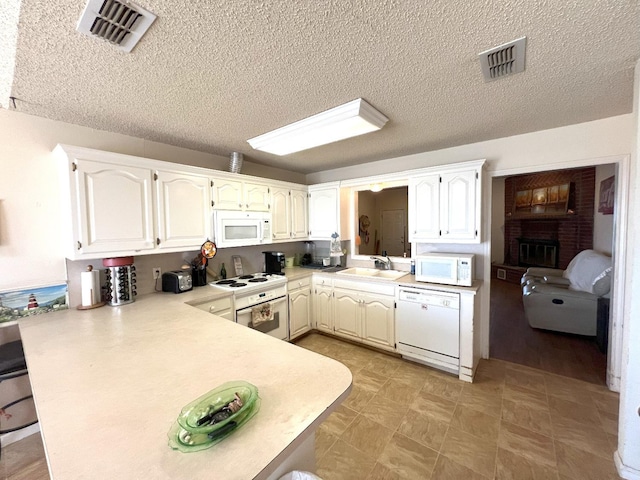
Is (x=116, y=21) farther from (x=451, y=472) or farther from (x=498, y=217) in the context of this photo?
Result: (x=498, y=217)

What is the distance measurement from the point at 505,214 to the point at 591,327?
376cm

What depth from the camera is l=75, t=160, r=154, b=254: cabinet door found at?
6.00 ft

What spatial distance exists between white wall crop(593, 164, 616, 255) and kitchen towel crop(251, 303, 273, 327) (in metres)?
5.10

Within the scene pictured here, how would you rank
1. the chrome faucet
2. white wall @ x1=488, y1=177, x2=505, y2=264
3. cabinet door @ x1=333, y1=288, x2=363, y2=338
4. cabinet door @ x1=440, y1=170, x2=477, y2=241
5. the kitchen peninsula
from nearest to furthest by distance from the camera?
the kitchen peninsula → cabinet door @ x1=440, y1=170, x2=477, y2=241 → cabinet door @ x1=333, y1=288, x2=363, y2=338 → the chrome faucet → white wall @ x1=488, y1=177, x2=505, y2=264

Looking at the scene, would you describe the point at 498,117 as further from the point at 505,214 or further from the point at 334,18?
the point at 505,214

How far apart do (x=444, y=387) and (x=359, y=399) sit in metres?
0.80

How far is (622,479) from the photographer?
4.72 feet

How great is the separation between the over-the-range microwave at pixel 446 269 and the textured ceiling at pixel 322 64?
125 centimetres

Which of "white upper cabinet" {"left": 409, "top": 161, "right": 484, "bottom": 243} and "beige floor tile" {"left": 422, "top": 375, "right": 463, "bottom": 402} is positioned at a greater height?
"white upper cabinet" {"left": 409, "top": 161, "right": 484, "bottom": 243}

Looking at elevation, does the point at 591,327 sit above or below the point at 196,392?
below

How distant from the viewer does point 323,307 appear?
10.9 feet

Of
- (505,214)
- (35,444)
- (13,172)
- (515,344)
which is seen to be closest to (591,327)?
(515,344)

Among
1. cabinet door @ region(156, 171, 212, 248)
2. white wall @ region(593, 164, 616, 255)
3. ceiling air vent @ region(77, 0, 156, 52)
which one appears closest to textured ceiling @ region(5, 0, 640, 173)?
ceiling air vent @ region(77, 0, 156, 52)

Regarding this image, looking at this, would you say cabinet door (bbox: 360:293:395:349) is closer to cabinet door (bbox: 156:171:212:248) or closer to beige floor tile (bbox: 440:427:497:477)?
beige floor tile (bbox: 440:427:497:477)
